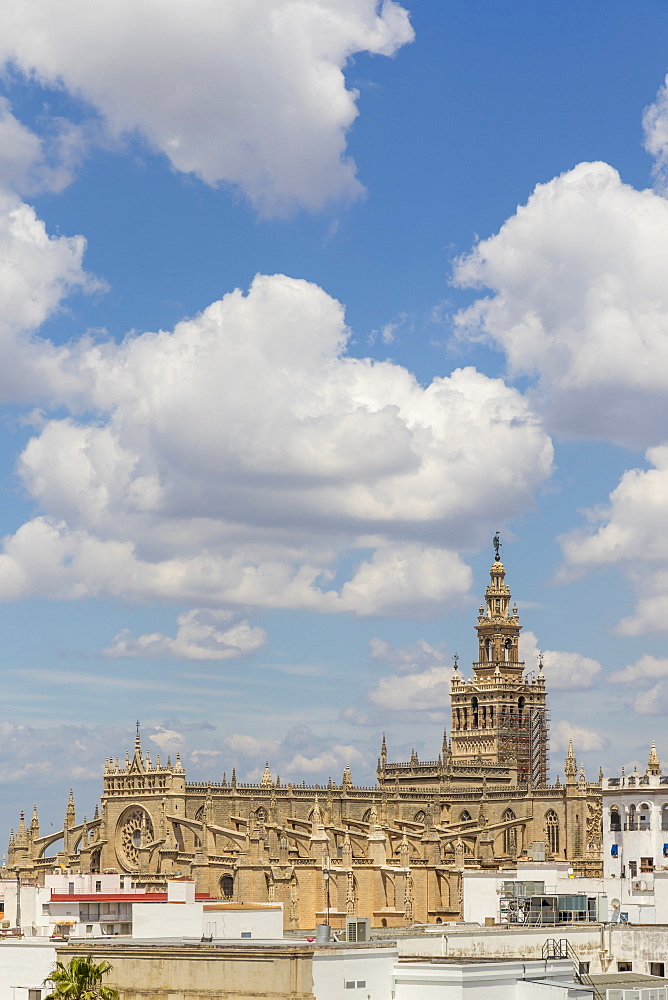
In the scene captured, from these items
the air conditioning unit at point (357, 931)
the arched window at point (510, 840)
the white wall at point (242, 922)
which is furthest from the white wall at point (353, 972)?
the arched window at point (510, 840)

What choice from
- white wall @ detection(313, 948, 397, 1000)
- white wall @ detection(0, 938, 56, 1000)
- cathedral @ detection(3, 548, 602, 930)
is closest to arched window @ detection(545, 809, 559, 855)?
cathedral @ detection(3, 548, 602, 930)

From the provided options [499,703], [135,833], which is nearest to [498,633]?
[499,703]

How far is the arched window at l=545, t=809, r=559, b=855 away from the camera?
13094cm

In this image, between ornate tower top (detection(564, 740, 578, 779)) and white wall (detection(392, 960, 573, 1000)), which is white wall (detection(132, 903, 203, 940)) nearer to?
white wall (detection(392, 960, 573, 1000))

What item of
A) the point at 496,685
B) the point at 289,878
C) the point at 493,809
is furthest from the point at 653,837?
the point at 496,685

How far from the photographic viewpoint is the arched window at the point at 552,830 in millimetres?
130938

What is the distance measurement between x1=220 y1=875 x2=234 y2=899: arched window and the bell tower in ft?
128

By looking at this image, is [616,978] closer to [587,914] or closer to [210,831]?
[587,914]

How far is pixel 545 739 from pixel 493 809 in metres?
19.6

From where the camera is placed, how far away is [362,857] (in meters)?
126

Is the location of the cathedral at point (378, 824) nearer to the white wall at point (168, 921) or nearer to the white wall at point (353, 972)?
the white wall at point (168, 921)

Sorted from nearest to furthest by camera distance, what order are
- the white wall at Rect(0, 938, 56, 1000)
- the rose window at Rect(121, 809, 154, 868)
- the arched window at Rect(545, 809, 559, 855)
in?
the white wall at Rect(0, 938, 56, 1000), the arched window at Rect(545, 809, 559, 855), the rose window at Rect(121, 809, 154, 868)

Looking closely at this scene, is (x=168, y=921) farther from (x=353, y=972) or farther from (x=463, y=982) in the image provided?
(x=463, y=982)

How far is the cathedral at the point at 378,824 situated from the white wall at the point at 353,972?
6826cm
